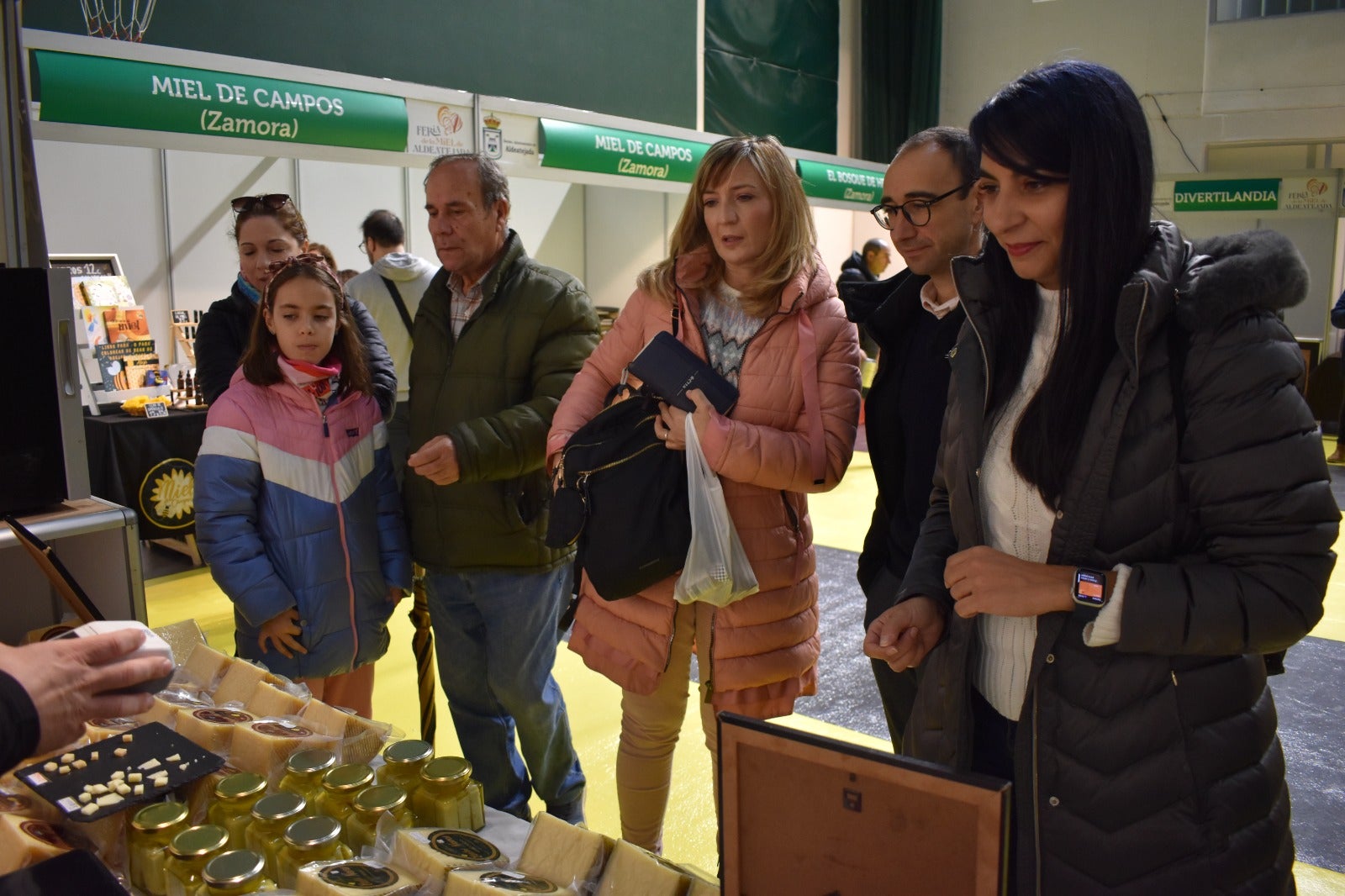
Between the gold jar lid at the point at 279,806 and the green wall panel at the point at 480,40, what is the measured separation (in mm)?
4712

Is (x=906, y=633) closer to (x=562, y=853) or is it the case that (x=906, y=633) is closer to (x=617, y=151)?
(x=562, y=853)

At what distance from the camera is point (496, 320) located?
2.46 meters

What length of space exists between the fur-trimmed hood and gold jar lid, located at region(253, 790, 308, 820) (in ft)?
3.90

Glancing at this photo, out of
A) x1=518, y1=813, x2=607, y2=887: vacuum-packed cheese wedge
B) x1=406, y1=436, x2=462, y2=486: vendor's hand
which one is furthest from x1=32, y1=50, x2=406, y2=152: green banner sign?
x1=518, y1=813, x2=607, y2=887: vacuum-packed cheese wedge

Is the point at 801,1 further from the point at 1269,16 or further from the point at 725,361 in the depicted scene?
the point at 725,361

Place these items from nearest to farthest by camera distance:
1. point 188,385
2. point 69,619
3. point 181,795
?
point 181,795 → point 69,619 → point 188,385

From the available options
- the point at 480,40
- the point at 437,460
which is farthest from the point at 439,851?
the point at 480,40

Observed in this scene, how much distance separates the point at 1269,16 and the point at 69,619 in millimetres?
12191

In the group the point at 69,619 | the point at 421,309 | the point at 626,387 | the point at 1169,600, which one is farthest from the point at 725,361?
the point at 69,619

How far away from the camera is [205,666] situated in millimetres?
1726

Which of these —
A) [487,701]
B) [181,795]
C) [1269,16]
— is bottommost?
[487,701]

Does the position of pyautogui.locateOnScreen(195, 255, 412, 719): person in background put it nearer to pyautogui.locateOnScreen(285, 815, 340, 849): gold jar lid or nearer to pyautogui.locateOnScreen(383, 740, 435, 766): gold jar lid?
pyautogui.locateOnScreen(383, 740, 435, 766): gold jar lid

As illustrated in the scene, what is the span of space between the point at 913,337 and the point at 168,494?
164 inches

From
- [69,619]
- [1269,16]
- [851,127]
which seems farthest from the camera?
[851,127]
